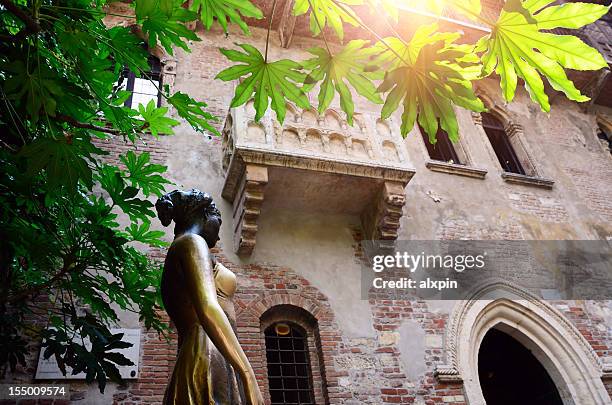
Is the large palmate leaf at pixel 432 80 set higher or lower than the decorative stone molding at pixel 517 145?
lower

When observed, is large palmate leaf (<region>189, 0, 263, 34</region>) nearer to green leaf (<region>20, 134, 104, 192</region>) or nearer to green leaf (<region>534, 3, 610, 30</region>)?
green leaf (<region>20, 134, 104, 192</region>)

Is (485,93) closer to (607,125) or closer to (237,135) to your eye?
(607,125)

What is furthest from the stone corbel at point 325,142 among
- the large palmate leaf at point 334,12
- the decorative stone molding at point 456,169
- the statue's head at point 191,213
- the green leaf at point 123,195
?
the large palmate leaf at point 334,12

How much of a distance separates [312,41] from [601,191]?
20.4 feet

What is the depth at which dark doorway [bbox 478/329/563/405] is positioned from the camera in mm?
7516

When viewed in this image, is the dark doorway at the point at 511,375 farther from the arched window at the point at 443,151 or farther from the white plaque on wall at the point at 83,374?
the white plaque on wall at the point at 83,374

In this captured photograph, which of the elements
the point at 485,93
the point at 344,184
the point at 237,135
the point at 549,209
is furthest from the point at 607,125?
the point at 237,135

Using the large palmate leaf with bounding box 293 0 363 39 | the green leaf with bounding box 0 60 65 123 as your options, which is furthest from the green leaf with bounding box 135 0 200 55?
the large palmate leaf with bounding box 293 0 363 39

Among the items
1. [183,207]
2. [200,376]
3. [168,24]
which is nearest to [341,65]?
[168,24]

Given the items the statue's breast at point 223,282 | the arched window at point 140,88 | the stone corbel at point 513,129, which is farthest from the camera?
the stone corbel at point 513,129

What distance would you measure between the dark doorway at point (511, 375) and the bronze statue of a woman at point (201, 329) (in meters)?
6.51

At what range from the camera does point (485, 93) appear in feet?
34.4

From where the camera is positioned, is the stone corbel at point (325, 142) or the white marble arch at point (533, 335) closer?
the stone corbel at point (325, 142)

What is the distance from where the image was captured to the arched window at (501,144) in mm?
9827
